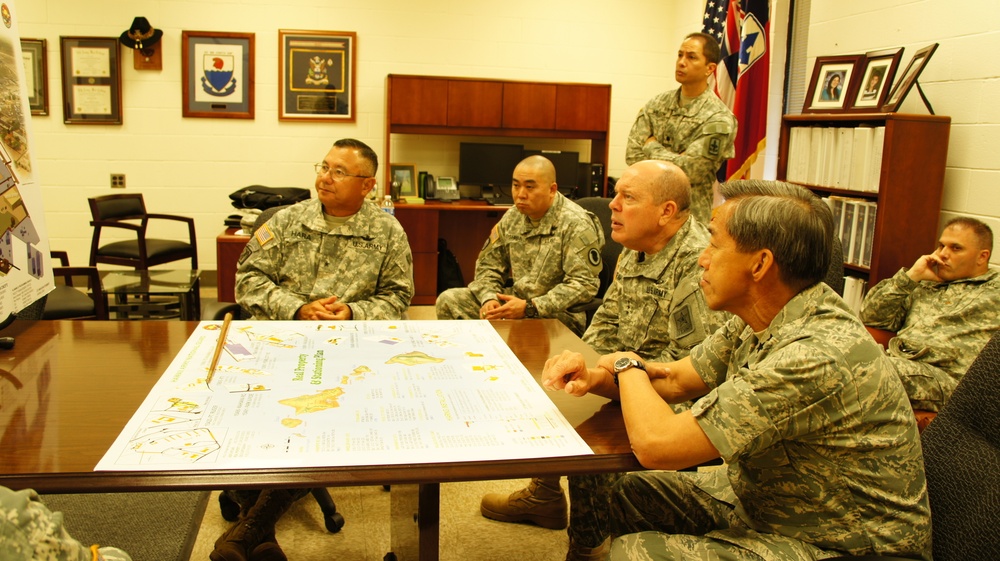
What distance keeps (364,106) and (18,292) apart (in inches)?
165

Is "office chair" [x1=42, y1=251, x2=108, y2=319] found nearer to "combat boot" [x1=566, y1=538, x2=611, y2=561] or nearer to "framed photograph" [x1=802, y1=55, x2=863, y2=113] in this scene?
"combat boot" [x1=566, y1=538, x2=611, y2=561]

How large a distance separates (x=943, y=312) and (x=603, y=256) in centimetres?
139

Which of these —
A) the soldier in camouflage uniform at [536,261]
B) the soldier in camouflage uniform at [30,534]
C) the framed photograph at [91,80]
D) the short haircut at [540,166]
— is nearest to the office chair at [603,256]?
the soldier in camouflage uniform at [536,261]

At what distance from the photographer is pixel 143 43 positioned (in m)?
5.50

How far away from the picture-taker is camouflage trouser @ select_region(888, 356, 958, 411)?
103 inches

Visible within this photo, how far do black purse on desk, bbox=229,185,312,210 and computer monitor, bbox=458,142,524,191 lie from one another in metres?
1.27

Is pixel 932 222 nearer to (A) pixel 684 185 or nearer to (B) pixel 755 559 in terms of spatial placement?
(A) pixel 684 185

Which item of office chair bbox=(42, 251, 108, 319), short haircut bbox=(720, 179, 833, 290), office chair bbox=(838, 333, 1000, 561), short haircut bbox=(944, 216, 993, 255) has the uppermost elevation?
short haircut bbox=(720, 179, 833, 290)

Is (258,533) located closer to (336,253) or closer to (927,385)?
(336,253)

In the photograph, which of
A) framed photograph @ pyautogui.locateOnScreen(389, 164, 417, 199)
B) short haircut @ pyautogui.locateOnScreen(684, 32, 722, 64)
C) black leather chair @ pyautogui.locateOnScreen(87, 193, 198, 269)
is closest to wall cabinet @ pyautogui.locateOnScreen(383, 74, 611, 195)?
framed photograph @ pyautogui.locateOnScreen(389, 164, 417, 199)

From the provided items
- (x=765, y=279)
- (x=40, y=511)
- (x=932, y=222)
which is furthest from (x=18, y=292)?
A: (x=932, y=222)

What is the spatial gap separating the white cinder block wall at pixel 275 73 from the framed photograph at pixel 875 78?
161 centimetres

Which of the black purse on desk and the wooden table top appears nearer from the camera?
the wooden table top

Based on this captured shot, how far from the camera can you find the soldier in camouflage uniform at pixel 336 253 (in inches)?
108
